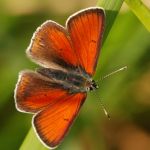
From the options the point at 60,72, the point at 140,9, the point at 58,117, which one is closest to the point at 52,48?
the point at 60,72

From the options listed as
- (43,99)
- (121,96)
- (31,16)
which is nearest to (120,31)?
(121,96)

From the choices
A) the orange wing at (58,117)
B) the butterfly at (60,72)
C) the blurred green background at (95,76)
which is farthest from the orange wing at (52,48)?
the blurred green background at (95,76)

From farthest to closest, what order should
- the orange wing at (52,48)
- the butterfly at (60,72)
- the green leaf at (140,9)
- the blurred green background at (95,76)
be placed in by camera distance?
1. the blurred green background at (95,76)
2. the orange wing at (52,48)
3. the butterfly at (60,72)
4. the green leaf at (140,9)

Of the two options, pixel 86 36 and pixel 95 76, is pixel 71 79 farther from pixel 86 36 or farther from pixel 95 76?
pixel 95 76

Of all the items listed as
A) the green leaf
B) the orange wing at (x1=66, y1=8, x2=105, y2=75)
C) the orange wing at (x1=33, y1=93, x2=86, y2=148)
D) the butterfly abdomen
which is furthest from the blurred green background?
the green leaf

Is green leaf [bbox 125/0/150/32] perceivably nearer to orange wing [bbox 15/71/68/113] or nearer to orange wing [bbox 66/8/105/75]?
orange wing [bbox 66/8/105/75]

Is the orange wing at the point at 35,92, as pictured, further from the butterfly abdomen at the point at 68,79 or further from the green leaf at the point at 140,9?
the green leaf at the point at 140,9
